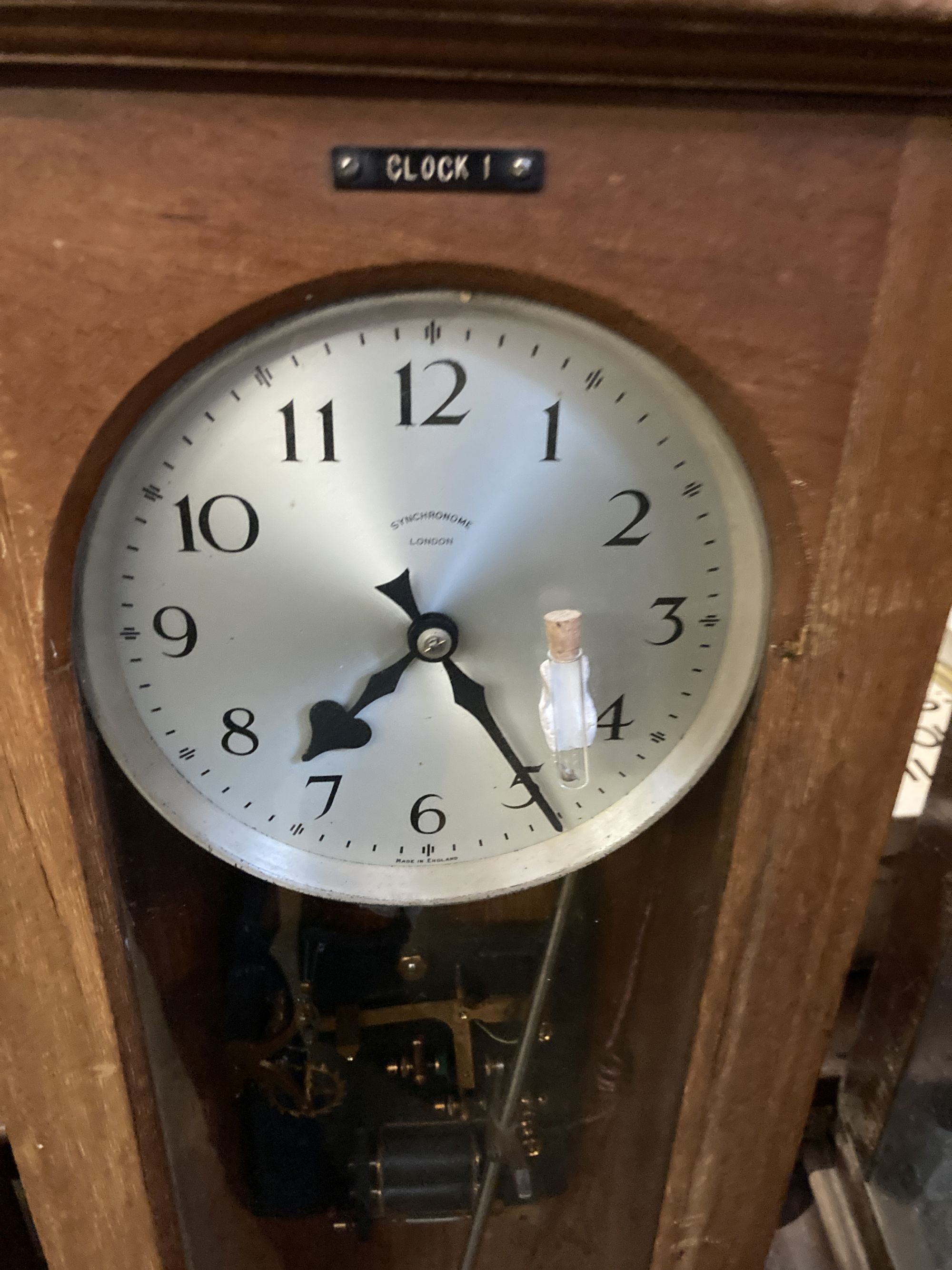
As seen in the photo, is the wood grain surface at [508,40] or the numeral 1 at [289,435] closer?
the wood grain surface at [508,40]

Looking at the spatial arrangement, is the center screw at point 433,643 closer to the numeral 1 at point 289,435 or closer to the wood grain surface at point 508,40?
the numeral 1 at point 289,435

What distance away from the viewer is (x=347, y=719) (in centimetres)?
54

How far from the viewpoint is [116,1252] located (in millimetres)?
652

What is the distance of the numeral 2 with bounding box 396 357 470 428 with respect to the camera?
1.57ft

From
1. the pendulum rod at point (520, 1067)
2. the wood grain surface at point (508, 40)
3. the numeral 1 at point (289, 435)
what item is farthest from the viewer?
the pendulum rod at point (520, 1067)

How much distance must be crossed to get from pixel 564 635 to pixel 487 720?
0.10 metres

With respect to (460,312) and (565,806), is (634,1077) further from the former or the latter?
(460,312)

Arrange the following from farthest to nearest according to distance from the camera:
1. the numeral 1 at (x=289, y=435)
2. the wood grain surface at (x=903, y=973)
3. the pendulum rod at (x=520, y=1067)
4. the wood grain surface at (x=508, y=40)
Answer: the wood grain surface at (x=903, y=973) < the pendulum rod at (x=520, y=1067) < the numeral 1 at (x=289, y=435) < the wood grain surface at (x=508, y=40)

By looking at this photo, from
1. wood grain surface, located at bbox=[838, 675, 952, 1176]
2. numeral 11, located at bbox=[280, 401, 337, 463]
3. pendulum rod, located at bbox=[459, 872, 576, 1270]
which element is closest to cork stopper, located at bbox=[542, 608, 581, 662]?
numeral 11, located at bbox=[280, 401, 337, 463]

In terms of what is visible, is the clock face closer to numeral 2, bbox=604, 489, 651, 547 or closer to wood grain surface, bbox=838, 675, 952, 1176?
numeral 2, bbox=604, 489, 651, 547

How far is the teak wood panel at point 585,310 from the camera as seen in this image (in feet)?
1.33

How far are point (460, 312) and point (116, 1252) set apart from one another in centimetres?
73

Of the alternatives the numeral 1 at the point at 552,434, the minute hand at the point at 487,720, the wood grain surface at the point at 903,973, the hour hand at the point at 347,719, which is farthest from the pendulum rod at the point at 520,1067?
the wood grain surface at the point at 903,973

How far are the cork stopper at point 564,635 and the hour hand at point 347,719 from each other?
3.6 inches
